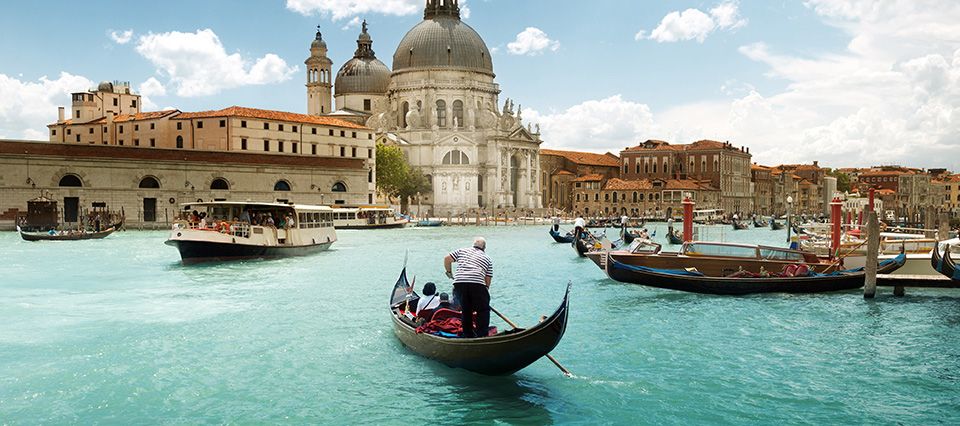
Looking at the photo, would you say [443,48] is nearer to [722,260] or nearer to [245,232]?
[245,232]

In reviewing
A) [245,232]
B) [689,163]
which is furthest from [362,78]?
[245,232]

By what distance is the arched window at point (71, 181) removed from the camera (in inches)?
1545

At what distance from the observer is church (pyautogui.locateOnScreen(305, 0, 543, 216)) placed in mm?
70562

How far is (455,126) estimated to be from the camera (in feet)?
233

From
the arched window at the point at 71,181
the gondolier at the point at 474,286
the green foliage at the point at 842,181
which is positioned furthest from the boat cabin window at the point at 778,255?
the green foliage at the point at 842,181

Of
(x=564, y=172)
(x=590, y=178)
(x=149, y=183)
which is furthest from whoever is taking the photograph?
(x=564, y=172)

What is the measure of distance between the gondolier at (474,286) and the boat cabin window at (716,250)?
419 inches

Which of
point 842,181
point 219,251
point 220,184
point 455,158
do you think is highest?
point 455,158

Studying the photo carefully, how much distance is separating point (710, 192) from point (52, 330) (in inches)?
2911

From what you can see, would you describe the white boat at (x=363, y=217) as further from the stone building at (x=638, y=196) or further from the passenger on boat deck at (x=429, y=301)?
the passenger on boat deck at (x=429, y=301)

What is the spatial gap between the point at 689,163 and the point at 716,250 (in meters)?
66.8

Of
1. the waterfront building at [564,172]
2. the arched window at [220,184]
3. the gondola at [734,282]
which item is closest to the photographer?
the gondola at [734,282]

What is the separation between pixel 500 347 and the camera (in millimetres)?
9094

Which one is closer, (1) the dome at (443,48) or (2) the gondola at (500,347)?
(2) the gondola at (500,347)
